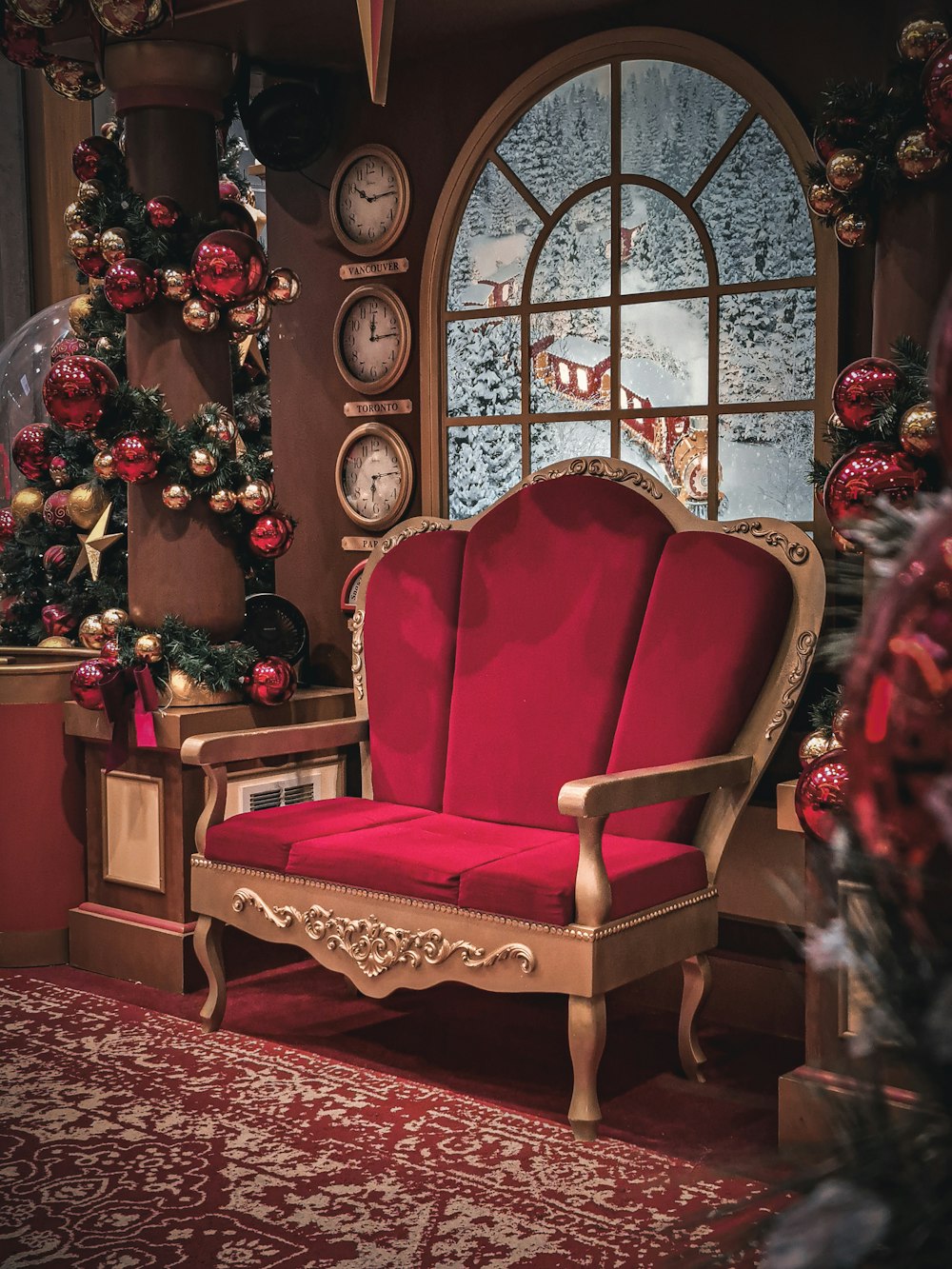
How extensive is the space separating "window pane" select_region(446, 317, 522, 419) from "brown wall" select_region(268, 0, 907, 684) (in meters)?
0.14

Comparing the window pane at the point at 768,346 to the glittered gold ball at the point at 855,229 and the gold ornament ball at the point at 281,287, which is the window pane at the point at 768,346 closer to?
the glittered gold ball at the point at 855,229

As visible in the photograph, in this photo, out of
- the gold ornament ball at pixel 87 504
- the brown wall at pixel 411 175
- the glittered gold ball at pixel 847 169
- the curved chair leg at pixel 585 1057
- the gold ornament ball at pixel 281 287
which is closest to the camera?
the glittered gold ball at pixel 847 169

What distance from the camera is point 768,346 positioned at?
3404mm

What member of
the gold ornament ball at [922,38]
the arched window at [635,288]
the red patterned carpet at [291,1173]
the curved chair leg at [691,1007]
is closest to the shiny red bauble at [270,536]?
the arched window at [635,288]

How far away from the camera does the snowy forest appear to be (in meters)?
3.39

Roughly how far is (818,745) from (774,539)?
83 cm

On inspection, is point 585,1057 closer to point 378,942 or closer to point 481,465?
point 378,942

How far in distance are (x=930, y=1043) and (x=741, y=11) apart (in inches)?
134

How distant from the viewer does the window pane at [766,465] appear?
3355mm

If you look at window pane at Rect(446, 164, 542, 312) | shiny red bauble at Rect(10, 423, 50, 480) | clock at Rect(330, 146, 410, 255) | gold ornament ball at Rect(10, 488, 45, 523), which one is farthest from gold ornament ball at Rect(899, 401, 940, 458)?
gold ornament ball at Rect(10, 488, 45, 523)

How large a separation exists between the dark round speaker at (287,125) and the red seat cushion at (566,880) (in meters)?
2.31

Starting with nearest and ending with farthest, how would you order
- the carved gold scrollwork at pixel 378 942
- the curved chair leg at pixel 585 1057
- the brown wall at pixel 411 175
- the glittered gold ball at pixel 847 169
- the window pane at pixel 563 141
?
the glittered gold ball at pixel 847 169 < the curved chair leg at pixel 585 1057 < the carved gold scrollwork at pixel 378 942 < the brown wall at pixel 411 175 < the window pane at pixel 563 141

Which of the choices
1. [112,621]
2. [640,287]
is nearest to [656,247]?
[640,287]

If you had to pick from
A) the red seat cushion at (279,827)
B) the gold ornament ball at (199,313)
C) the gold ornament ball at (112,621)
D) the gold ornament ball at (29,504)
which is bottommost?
the red seat cushion at (279,827)
